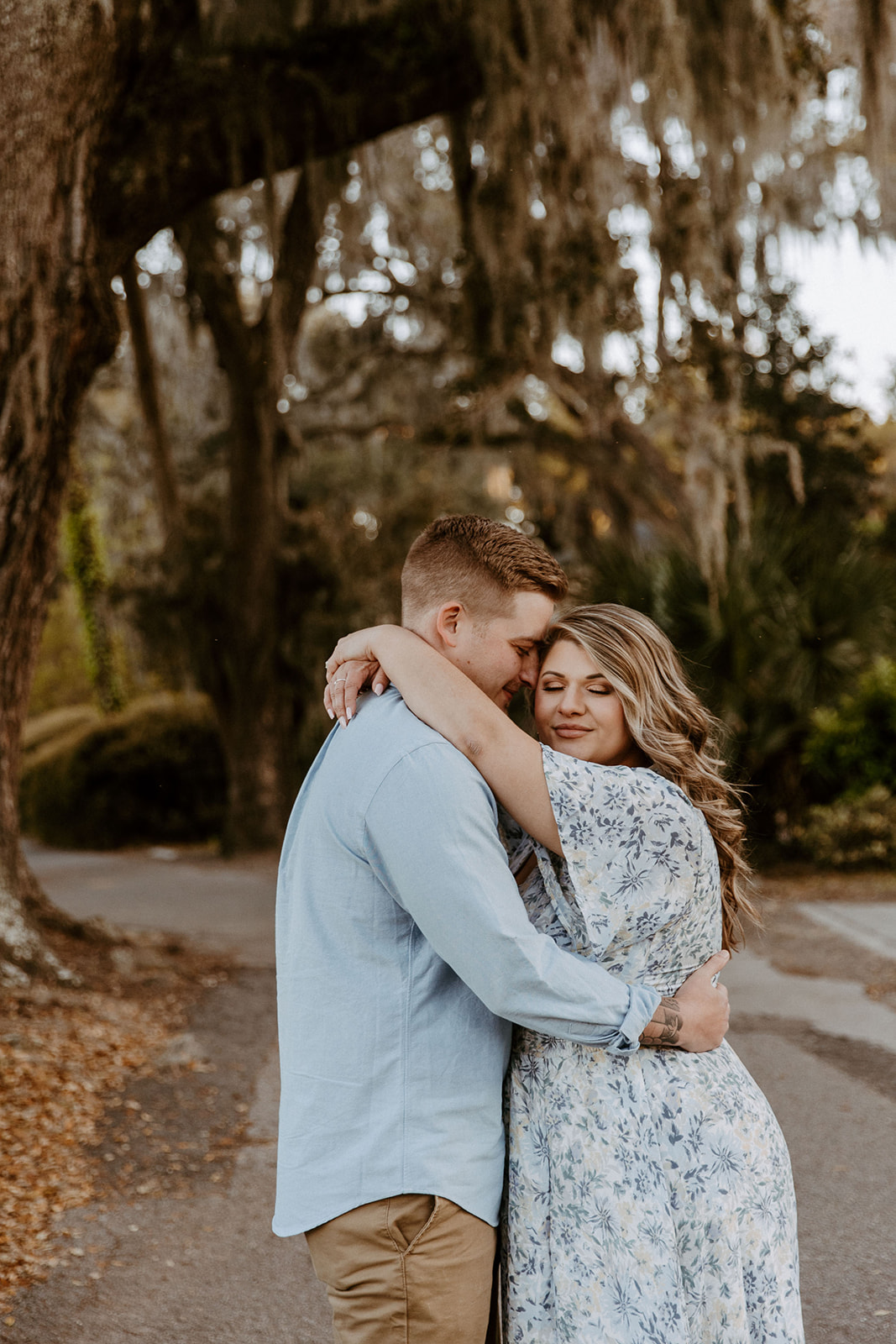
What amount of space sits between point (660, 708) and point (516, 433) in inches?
510

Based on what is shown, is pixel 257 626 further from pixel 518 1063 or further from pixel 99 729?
pixel 518 1063

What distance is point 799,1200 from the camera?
3908 millimetres

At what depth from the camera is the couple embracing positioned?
182 centimetres

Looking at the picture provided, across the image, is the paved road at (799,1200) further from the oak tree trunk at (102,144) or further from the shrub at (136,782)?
the shrub at (136,782)

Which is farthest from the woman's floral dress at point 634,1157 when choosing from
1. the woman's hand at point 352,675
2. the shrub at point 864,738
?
the shrub at point 864,738

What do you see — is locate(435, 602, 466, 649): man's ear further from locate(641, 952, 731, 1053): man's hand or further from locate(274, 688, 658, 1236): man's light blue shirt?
locate(641, 952, 731, 1053): man's hand

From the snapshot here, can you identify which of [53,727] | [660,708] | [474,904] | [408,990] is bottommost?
[53,727]

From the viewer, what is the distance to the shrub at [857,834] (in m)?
10.9

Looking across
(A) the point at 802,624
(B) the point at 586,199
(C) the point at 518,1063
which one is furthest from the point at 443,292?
(C) the point at 518,1063

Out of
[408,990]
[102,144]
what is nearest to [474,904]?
[408,990]

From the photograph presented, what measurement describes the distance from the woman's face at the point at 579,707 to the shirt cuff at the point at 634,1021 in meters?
0.51

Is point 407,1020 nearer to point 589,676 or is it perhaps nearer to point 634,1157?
point 634,1157

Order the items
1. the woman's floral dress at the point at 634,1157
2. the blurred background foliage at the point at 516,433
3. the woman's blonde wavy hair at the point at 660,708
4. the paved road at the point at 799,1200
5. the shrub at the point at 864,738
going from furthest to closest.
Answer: the shrub at the point at 864,738, the blurred background foliage at the point at 516,433, the paved road at the point at 799,1200, the woman's blonde wavy hair at the point at 660,708, the woman's floral dress at the point at 634,1157

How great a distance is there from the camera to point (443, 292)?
46.8 ft
